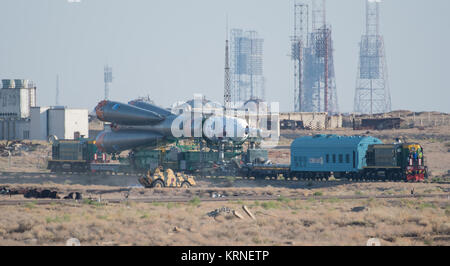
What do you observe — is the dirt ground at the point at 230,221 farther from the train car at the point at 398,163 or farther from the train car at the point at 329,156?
the train car at the point at 329,156

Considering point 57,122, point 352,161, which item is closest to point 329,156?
point 352,161

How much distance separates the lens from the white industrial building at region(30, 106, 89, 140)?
111375 mm

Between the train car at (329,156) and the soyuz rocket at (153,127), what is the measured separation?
533cm

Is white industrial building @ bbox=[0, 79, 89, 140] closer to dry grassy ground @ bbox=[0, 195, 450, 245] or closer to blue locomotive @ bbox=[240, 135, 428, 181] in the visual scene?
blue locomotive @ bbox=[240, 135, 428, 181]

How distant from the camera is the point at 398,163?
60.9 m

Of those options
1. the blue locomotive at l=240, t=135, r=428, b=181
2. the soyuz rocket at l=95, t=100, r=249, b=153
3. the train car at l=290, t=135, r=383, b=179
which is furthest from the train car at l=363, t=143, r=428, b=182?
the soyuz rocket at l=95, t=100, r=249, b=153

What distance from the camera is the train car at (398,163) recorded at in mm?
60219

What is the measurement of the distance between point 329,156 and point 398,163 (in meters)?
5.83

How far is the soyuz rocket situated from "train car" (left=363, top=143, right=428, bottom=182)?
11765mm

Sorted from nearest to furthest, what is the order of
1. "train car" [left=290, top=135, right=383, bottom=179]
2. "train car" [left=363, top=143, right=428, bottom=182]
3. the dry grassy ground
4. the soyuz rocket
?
the dry grassy ground → "train car" [left=363, top=143, right=428, bottom=182] → "train car" [left=290, top=135, right=383, bottom=179] → the soyuz rocket

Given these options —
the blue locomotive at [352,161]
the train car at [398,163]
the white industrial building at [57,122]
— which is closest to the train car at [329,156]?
the blue locomotive at [352,161]

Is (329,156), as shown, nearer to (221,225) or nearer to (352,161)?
(352,161)
